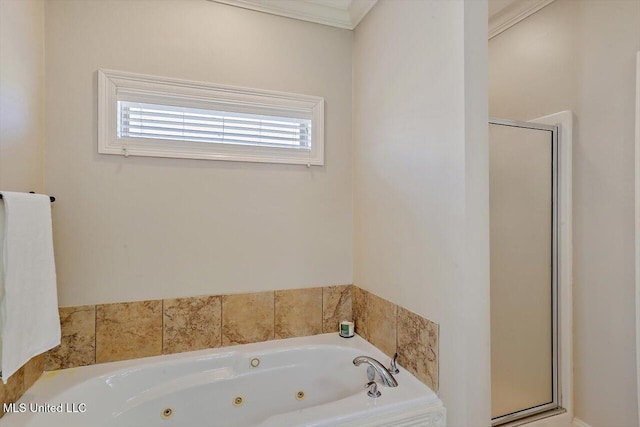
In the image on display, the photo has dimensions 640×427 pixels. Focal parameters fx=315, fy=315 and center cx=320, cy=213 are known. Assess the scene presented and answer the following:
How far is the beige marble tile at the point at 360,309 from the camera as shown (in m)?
2.11

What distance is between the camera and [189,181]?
1941 mm

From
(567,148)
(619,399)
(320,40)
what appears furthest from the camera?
(320,40)

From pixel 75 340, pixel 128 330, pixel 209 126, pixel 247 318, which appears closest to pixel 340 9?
pixel 209 126

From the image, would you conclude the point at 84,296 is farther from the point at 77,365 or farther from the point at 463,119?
the point at 463,119

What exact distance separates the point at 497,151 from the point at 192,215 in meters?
1.96

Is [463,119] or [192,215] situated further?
[192,215]

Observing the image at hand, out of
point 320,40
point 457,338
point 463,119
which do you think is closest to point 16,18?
point 320,40

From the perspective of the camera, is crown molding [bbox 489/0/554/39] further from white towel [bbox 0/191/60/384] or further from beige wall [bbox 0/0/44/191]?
white towel [bbox 0/191/60/384]

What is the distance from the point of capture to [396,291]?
1.79 metres

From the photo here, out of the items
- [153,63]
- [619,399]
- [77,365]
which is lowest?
[619,399]

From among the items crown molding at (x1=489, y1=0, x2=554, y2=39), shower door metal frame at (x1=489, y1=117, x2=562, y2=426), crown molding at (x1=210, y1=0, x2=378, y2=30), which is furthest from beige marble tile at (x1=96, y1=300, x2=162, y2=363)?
crown molding at (x1=489, y1=0, x2=554, y2=39)

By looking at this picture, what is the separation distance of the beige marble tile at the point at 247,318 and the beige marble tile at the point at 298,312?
5 centimetres

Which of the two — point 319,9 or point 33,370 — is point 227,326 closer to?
point 33,370
